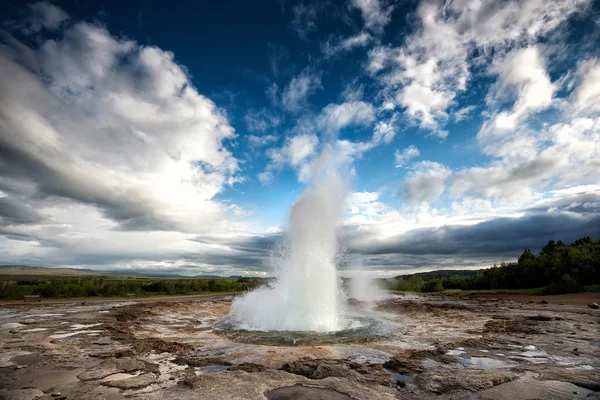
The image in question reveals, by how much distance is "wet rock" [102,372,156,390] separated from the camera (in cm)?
669

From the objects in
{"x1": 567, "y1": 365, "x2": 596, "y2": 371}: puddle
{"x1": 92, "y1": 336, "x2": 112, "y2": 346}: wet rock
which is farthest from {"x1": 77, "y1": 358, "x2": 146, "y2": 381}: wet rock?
{"x1": 567, "y1": 365, "x2": 596, "y2": 371}: puddle

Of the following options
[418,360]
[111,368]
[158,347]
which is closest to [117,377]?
[111,368]

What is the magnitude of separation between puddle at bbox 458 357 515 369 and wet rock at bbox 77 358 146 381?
8.95 metres

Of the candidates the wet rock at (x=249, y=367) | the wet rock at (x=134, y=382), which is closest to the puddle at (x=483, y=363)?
the wet rock at (x=249, y=367)

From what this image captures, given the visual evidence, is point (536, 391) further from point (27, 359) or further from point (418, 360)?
point (27, 359)

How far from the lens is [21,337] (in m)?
12.1

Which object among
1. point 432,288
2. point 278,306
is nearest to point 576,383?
point 278,306

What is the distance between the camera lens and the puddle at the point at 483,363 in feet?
28.1

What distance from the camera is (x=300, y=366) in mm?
8328

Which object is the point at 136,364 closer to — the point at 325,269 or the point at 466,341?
→ the point at 325,269

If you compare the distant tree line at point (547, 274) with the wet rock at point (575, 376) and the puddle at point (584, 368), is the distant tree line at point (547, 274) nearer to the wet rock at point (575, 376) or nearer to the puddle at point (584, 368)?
the puddle at point (584, 368)

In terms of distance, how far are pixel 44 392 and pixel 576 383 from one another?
11.2 metres

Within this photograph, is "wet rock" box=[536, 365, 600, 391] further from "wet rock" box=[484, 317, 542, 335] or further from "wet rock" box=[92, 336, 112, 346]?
"wet rock" box=[92, 336, 112, 346]

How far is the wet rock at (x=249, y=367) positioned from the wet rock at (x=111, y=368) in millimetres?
2366
